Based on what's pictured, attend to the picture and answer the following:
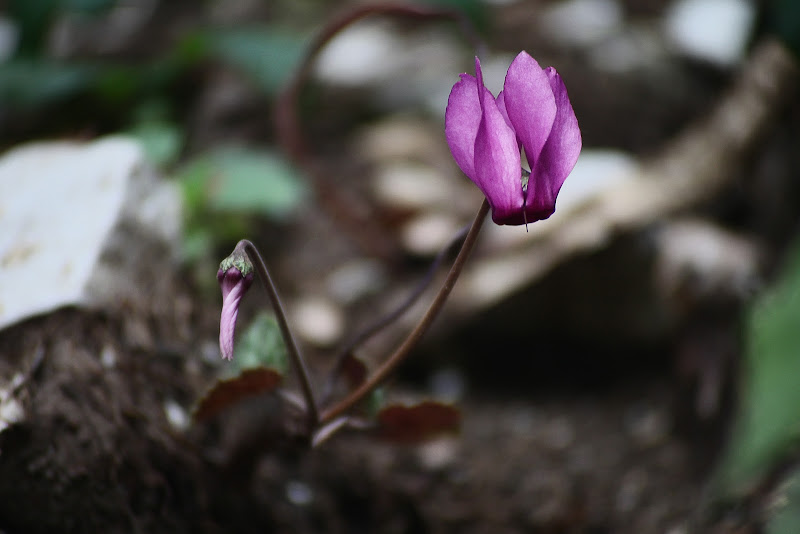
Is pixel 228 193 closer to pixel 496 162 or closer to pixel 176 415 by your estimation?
pixel 176 415

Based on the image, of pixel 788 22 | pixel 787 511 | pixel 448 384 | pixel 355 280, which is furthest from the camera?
pixel 355 280

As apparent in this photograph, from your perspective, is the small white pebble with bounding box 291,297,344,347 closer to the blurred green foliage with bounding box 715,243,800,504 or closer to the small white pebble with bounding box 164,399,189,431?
the small white pebble with bounding box 164,399,189,431

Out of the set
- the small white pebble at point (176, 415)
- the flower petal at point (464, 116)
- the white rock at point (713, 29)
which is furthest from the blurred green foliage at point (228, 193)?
the white rock at point (713, 29)

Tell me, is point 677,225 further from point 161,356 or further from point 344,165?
point 161,356

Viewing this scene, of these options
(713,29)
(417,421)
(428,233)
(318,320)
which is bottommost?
(318,320)

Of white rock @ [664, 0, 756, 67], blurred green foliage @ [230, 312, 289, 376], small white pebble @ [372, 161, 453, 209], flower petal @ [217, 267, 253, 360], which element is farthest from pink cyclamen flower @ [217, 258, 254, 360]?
white rock @ [664, 0, 756, 67]

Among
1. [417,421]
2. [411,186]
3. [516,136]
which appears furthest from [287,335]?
[411,186]

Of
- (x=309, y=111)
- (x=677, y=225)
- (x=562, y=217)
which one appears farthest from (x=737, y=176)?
(x=309, y=111)
